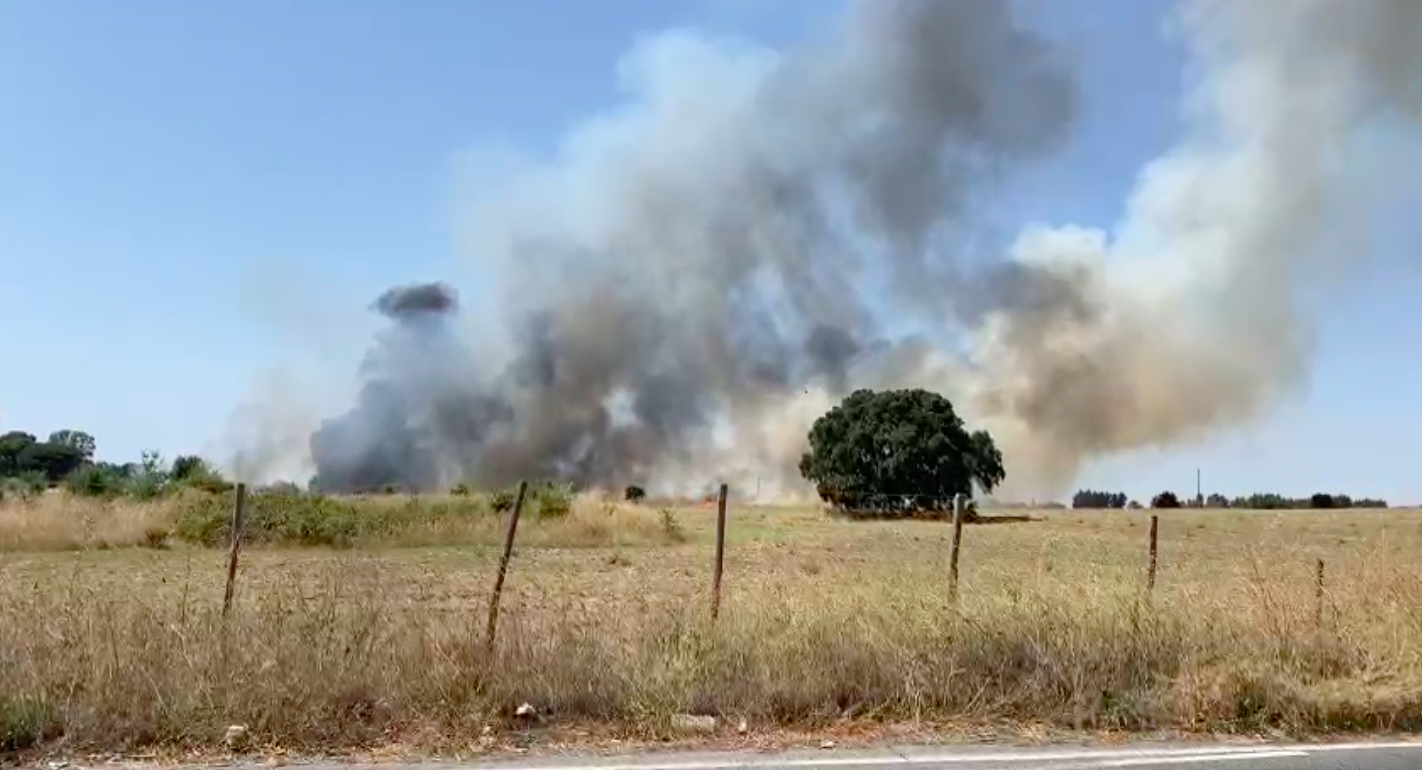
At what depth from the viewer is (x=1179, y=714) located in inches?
280

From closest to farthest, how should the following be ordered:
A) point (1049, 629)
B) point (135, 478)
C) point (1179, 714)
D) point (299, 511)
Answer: point (1179, 714), point (1049, 629), point (299, 511), point (135, 478)

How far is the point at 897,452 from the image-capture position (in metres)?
69.1

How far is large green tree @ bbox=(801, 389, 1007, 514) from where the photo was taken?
68.5m

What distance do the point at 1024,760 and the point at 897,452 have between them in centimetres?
6365

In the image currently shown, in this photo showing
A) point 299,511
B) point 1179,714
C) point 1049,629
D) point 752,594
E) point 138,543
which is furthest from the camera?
point 299,511

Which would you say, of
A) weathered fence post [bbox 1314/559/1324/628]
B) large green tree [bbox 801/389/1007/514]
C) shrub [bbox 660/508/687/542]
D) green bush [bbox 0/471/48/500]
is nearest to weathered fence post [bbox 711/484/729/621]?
weathered fence post [bbox 1314/559/1324/628]

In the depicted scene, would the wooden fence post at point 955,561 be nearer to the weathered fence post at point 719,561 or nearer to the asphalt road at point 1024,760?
the weathered fence post at point 719,561

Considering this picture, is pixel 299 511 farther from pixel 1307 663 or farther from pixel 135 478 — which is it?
pixel 1307 663

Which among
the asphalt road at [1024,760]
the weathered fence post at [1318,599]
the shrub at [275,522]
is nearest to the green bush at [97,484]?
the shrub at [275,522]

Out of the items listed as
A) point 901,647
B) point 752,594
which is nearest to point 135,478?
point 752,594

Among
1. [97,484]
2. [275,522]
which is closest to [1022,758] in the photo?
[275,522]

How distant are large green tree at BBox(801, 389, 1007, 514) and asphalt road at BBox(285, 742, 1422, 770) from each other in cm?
5830

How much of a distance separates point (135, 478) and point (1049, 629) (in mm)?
36547

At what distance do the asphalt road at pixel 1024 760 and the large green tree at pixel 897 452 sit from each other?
5830 cm
